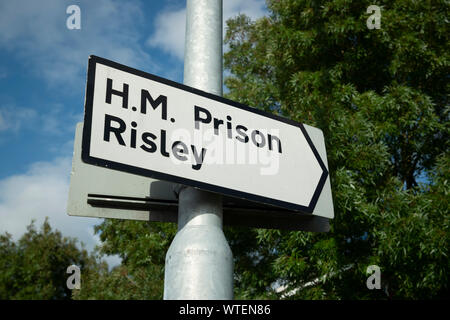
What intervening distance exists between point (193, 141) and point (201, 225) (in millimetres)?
310

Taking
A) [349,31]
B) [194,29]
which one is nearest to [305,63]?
[349,31]

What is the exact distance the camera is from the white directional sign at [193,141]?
141 centimetres

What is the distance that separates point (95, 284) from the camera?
15211mm

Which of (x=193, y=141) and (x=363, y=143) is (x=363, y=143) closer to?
(x=363, y=143)

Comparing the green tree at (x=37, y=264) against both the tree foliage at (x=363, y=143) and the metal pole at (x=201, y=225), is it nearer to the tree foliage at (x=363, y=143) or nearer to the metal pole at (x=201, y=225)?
the tree foliage at (x=363, y=143)

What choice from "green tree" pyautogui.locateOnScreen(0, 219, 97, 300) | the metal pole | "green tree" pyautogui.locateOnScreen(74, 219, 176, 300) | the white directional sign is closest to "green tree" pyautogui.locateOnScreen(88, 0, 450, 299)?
"green tree" pyautogui.locateOnScreen(74, 219, 176, 300)

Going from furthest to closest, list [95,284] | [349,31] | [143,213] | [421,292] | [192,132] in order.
Answer: [95,284]
[349,31]
[421,292]
[143,213]
[192,132]

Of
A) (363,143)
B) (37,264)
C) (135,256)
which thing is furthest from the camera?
(37,264)

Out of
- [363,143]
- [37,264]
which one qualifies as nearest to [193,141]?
[363,143]

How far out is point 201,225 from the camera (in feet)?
4.86

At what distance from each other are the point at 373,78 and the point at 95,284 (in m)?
11.9

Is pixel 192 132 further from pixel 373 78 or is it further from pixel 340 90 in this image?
pixel 373 78

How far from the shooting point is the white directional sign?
4.64 feet

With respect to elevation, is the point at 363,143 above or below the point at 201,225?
above
